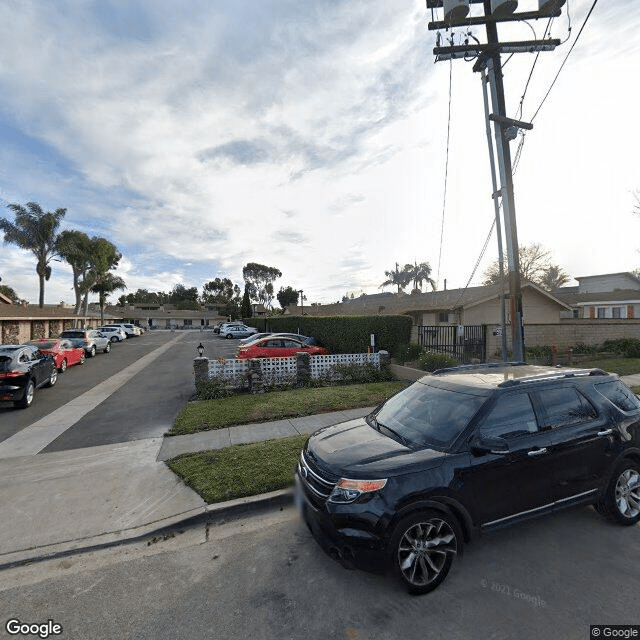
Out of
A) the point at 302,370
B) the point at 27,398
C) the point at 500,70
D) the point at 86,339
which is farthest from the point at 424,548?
the point at 86,339

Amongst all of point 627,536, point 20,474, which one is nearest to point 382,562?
point 627,536

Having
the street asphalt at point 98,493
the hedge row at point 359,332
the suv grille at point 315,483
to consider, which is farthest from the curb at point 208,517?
the hedge row at point 359,332

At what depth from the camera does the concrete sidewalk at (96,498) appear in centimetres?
386

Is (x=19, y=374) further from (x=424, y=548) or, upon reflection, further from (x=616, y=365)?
(x=616, y=365)

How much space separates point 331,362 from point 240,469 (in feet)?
22.5

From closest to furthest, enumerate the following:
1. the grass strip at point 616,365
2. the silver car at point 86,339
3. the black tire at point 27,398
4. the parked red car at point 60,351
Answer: the black tire at point 27,398
the grass strip at point 616,365
the parked red car at point 60,351
the silver car at point 86,339

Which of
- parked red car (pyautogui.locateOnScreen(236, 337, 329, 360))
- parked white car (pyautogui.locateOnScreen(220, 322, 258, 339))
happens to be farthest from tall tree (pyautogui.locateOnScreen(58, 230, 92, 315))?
parked red car (pyautogui.locateOnScreen(236, 337, 329, 360))

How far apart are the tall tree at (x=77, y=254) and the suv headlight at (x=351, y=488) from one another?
4663 cm

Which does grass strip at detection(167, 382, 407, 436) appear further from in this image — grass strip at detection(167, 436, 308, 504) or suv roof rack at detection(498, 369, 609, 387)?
suv roof rack at detection(498, 369, 609, 387)

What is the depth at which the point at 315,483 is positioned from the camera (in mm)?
3305

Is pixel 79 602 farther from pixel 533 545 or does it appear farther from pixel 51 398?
pixel 51 398

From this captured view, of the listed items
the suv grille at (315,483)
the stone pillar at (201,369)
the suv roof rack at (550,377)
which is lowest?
the suv grille at (315,483)

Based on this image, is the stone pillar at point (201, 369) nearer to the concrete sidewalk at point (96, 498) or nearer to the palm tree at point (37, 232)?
the concrete sidewalk at point (96, 498)

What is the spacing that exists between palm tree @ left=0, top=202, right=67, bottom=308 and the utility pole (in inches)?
1697
